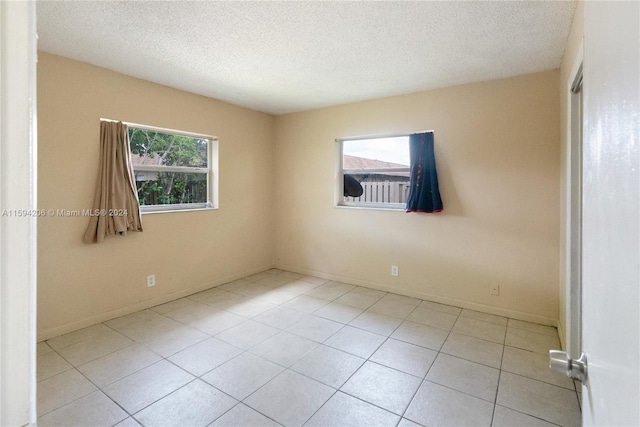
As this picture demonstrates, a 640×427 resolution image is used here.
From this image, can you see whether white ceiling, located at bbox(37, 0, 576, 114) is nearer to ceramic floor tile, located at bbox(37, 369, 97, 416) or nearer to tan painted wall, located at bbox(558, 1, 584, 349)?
tan painted wall, located at bbox(558, 1, 584, 349)

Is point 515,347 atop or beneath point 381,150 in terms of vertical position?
beneath

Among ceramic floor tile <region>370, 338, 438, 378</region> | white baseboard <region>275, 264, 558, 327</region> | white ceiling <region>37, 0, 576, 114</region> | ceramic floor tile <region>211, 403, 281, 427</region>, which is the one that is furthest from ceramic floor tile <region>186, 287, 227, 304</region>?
white ceiling <region>37, 0, 576, 114</region>

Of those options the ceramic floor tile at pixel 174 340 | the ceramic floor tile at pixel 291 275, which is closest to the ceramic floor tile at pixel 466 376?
the ceramic floor tile at pixel 174 340

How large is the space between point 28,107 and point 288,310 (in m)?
3.02

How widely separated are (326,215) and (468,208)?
5.83 ft

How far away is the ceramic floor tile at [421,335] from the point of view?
2533mm

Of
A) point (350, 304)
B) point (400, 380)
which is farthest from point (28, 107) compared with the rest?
point (350, 304)

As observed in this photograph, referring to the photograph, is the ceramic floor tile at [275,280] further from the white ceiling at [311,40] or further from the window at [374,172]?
the white ceiling at [311,40]

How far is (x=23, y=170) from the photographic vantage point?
15.6 inches

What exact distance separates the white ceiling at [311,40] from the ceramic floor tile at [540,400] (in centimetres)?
235

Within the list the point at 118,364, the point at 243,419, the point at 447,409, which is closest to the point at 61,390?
the point at 118,364

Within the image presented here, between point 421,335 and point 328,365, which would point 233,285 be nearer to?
point 328,365

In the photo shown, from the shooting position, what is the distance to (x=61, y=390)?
191 cm

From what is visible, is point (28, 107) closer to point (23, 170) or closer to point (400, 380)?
point (23, 170)
